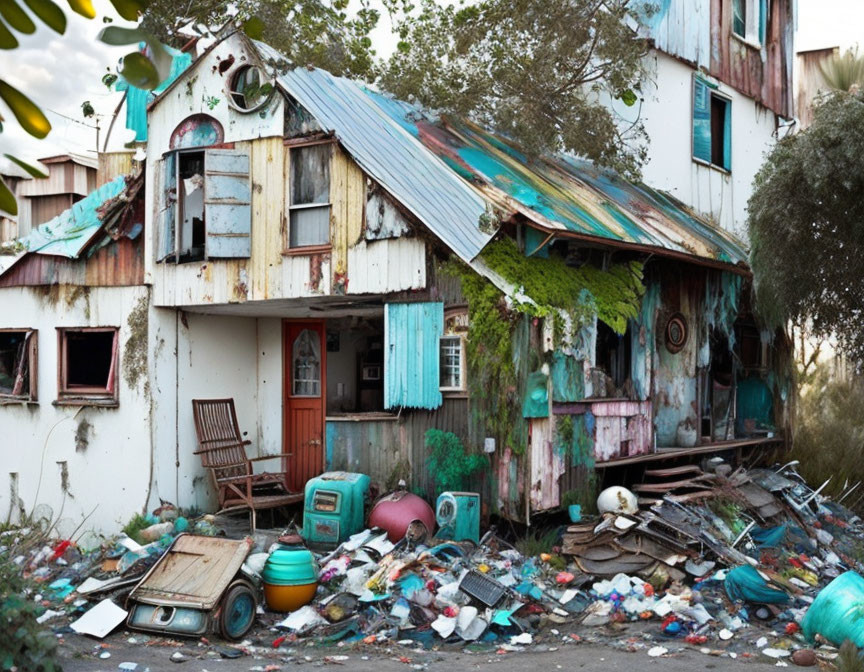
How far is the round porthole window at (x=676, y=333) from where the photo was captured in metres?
13.5

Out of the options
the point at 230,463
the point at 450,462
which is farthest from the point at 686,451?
the point at 230,463

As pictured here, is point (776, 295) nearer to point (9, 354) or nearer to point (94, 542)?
point (94, 542)

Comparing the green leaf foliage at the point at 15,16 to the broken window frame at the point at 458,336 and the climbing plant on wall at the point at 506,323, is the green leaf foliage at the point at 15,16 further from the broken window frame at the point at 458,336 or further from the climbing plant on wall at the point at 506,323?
the broken window frame at the point at 458,336

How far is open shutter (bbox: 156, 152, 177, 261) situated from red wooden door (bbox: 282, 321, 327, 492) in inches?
82.1

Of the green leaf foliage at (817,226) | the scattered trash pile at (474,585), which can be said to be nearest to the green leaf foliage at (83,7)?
the scattered trash pile at (474,585)

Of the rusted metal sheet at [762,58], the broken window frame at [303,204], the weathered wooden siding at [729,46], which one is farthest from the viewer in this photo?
the rusted metal sheet at [762,58]

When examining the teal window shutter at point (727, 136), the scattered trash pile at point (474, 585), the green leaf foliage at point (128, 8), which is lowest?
the scattered trash pile at point (474, 585)

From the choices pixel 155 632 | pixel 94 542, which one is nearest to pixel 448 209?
pixel 155 632

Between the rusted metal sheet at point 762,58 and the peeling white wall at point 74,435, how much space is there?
10.8 m

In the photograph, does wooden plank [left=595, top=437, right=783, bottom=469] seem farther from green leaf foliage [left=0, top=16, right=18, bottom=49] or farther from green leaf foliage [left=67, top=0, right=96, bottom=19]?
green leaf foliage [left=0, top=16, right=18, bottom=49]

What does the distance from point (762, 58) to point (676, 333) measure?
746 centimetres

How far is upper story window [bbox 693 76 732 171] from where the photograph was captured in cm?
1662

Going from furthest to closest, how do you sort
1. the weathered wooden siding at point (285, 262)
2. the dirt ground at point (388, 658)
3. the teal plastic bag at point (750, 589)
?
the weathered wooden siding at point (285, 262) → the teal plastic bag at point (750, 589) → the dirt ground at point (388, 658)

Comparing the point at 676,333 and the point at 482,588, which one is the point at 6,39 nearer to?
the point at 482,588
